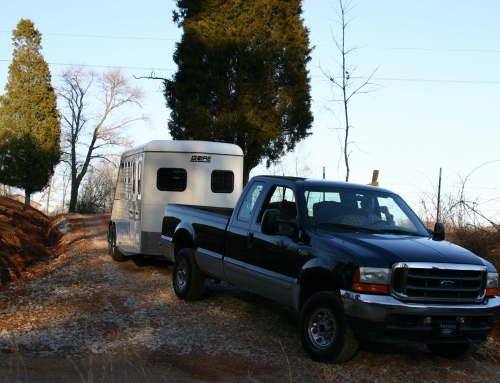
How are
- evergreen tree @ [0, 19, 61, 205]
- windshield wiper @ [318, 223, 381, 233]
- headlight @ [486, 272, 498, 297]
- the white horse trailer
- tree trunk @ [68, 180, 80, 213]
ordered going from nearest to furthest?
1. headlight @ [486, 272, 498, 297]
2. windshield wiper @ [318, 223, 381, 233]
3. the white horse trailer
4. evergreen tree @ [0, 19, 61, 205]
5. tree trunk @ [68, 180, 80, 213]

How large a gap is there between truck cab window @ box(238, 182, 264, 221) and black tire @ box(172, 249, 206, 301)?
1.55 meters

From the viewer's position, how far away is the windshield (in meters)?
7.46

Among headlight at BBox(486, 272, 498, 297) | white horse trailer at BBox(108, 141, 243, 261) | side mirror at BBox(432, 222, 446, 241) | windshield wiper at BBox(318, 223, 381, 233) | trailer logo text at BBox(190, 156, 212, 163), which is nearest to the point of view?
headlight at BBox(486, 272, 498, 297)

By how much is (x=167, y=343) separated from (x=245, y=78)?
2350 centimetres

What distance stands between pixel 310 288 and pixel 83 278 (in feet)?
20.8

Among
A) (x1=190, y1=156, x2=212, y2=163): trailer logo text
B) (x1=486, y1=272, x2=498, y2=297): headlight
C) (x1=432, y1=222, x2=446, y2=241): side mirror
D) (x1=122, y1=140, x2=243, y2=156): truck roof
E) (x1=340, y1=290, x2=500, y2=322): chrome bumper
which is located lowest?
(x1=340, y1=290, x2=500, y2=322): chrome bumper

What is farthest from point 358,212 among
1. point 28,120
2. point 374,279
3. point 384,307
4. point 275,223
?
point 28,120

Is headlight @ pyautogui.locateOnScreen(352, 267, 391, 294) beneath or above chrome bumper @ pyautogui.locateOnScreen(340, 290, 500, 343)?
above

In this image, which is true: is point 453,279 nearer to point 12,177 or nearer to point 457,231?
Answer: point 457,231

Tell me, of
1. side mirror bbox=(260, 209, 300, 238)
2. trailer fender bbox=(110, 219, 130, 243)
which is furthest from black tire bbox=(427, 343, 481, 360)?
trailer fender bbox=(110, 219, 130, 243)

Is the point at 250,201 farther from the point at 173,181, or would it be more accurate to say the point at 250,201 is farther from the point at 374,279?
the point at 173,181

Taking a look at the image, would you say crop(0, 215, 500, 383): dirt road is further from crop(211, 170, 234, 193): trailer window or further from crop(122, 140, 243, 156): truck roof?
crop(122, 140, 243, 156): truck roof

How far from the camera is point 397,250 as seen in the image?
6.42 meters

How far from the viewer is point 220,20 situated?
30.2 meters
